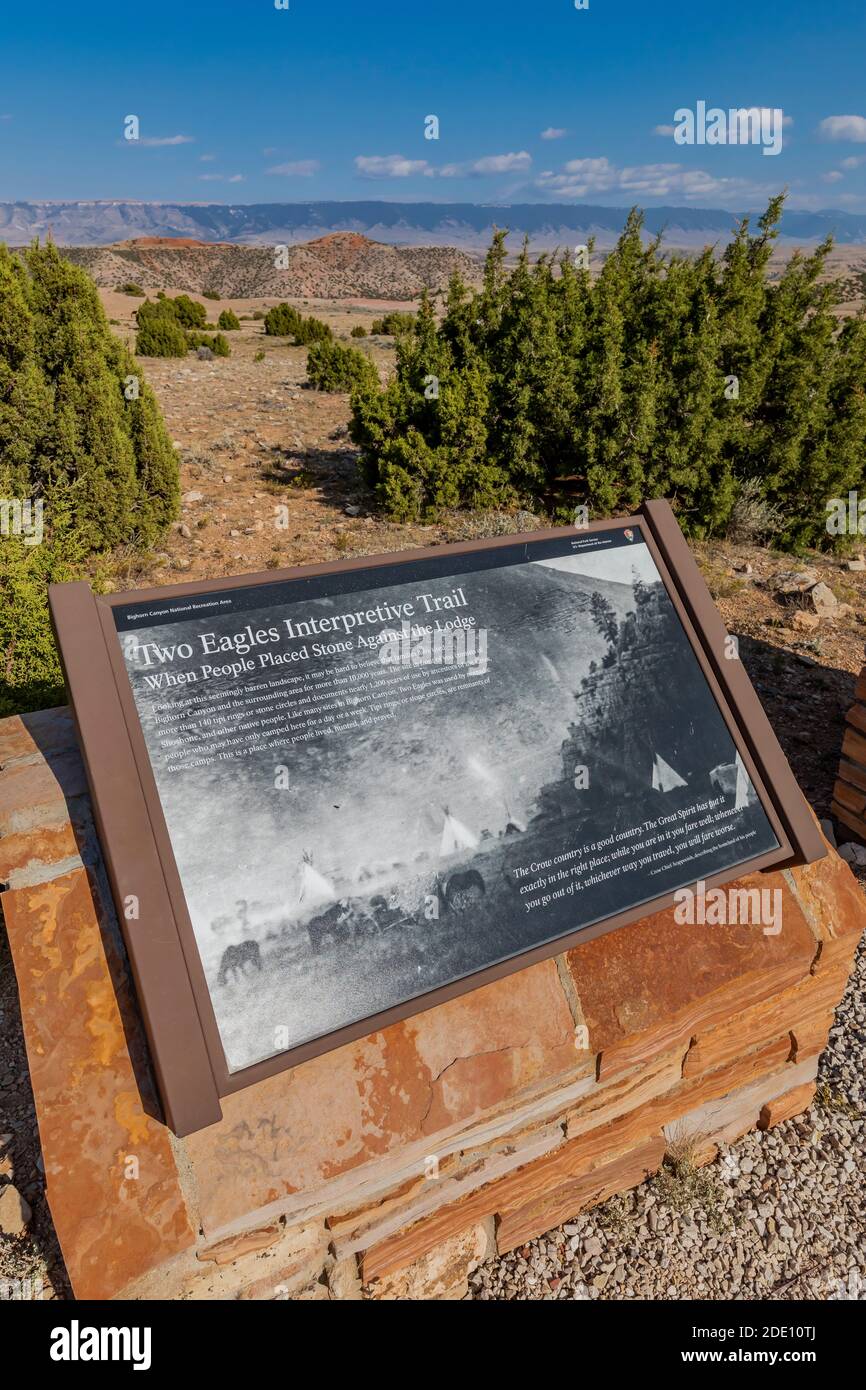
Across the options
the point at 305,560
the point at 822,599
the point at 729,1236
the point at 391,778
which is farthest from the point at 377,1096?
the point at 822,599

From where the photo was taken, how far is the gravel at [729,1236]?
2.45 meters

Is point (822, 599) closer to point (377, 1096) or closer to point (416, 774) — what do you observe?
point (416, 774)

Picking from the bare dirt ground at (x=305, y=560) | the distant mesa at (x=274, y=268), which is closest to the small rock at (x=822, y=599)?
the bare dirt ground at (x=305, y=560)

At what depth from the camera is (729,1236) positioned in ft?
8.49

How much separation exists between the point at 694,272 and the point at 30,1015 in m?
8.66

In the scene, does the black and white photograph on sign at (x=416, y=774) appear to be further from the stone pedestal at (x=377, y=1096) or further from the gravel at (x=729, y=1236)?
the gravel at (x=729, y=1236)

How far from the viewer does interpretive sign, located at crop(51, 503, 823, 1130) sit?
1.73 m

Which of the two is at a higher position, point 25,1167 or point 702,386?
point 702,386

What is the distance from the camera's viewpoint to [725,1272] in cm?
250

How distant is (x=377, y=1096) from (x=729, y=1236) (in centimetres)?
167

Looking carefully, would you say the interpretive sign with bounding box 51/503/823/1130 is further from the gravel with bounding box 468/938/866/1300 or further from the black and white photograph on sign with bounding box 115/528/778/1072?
the gravel with bounding box 468/938/866/1300

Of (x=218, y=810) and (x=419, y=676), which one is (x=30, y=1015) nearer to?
(x=218, y=810)

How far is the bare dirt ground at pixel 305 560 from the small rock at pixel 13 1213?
0.9 inches

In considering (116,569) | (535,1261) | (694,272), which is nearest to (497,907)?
(535,1261)
